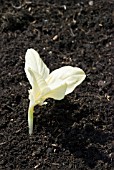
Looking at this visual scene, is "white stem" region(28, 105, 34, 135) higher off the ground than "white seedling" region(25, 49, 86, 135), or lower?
lower

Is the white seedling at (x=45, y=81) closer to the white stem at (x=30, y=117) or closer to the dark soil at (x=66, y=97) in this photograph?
the white stem at (x=30, y=117)

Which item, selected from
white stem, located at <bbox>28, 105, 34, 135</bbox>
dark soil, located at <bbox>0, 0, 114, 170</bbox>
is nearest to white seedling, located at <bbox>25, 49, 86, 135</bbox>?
white stem, located at <bbox>28, 105, 34, 135</bbox>

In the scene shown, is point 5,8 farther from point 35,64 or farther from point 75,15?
point 35,64

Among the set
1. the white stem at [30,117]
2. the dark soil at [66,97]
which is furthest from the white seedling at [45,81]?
the dark soil at [66,97]

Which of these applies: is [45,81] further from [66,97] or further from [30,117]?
[66,97]

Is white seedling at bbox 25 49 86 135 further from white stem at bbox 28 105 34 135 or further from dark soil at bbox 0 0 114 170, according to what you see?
dark soil at bbox 0 0 114 170
